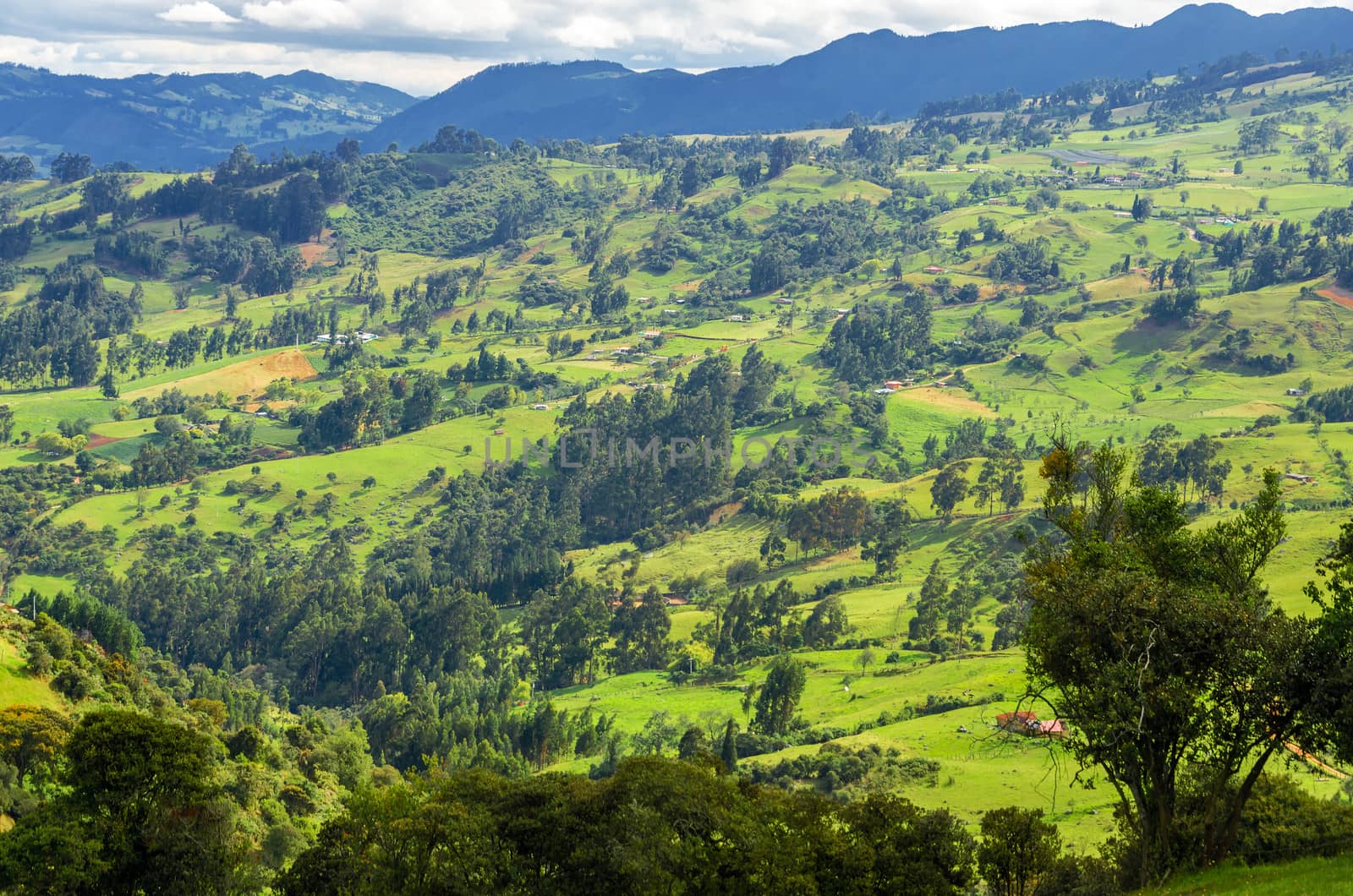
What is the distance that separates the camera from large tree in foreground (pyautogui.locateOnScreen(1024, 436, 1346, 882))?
2911 cm

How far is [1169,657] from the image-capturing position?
1161 inches

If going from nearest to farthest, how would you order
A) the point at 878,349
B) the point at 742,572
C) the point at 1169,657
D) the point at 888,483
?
1. the point at 1169,657
2. the point at 742,572
3. the point at 888,483
4. the point at 878,349

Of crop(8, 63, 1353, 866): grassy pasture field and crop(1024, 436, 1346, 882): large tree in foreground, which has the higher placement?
crop(1024, 436, 1346, 882): large tree in foreground

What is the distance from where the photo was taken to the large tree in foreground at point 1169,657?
2911cm

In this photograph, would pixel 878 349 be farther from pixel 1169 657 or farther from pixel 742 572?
pixel 1169 657

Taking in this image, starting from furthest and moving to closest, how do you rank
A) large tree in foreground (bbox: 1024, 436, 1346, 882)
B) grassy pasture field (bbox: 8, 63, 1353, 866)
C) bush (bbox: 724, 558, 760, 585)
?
bush (bbox: 724, 558, 760, 585) < grassy pasture field (bbox: 8, 63, 1353, 866) < large tree in foreground (bbox: 1024, 436, 1346, 882)

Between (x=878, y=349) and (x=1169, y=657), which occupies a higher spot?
(x=1169, y=657)

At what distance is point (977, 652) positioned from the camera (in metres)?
89.2

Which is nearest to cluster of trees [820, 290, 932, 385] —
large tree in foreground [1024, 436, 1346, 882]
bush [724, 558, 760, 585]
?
bush [724, 558, 760, 585]

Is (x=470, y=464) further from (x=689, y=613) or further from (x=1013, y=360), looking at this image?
(x=1013, y=360)

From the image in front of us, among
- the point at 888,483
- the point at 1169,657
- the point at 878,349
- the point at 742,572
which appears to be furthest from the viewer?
the point at 878,349

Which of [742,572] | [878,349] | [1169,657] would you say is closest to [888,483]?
[742,572]

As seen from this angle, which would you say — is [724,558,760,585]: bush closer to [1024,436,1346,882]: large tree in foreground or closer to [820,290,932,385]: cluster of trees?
[820,290,932,385]: cluster of trees

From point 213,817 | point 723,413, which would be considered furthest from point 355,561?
point 213,817
